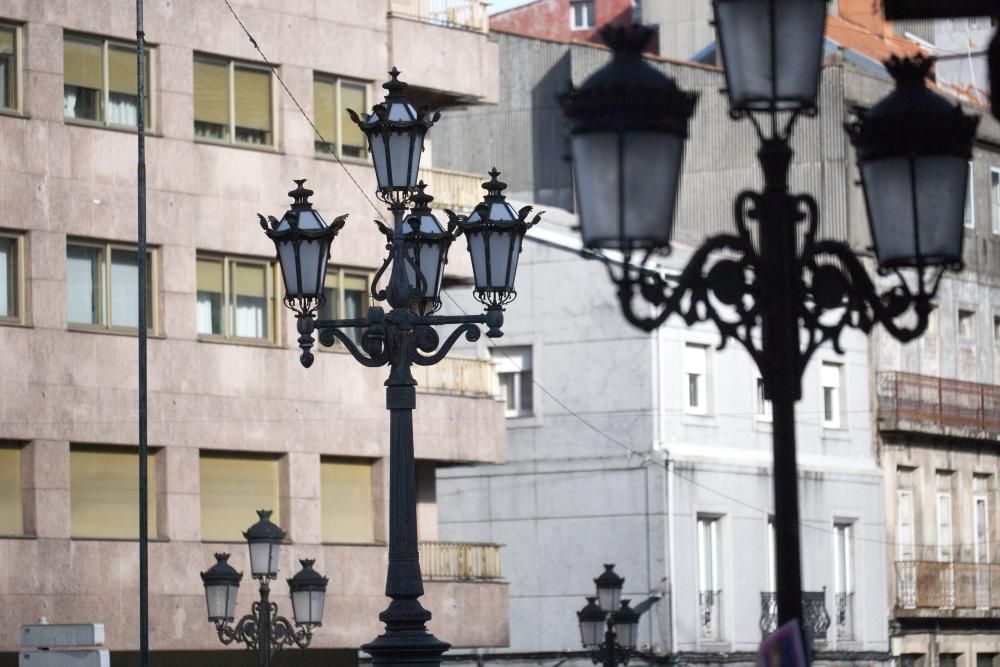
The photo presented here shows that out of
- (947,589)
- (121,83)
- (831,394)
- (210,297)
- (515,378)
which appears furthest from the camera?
(947,589)

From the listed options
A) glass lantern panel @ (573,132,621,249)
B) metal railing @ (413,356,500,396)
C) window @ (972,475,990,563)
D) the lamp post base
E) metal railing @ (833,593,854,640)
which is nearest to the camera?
glass lantern panel @ (573,132,621,249)

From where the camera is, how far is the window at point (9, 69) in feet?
102

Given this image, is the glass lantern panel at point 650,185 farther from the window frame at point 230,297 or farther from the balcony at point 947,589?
the balcony at point 947,589

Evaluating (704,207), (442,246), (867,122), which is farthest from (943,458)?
(867,122)

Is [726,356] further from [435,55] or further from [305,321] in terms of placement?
[305,321]

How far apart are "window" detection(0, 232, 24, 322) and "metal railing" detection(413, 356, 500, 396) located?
629 cm

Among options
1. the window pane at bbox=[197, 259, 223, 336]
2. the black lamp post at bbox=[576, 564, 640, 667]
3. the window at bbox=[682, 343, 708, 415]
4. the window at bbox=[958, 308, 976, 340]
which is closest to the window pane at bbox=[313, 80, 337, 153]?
the window pane at bbox=[197, 259, 223, 336]

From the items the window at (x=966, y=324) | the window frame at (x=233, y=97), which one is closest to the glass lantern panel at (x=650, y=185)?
the window frame at (x=233, y=97)

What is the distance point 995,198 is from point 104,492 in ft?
87.1

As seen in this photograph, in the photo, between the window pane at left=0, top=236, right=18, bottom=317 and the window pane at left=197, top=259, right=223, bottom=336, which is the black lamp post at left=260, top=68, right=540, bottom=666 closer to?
the window pane at left=0, top=236, right=18, bottom=317

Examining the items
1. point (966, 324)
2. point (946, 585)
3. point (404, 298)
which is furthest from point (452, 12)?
point (404, 298)

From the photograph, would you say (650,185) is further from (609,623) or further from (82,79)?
(82,79)

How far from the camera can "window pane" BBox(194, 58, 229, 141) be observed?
33188 mm

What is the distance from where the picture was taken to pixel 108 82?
32.1 meters
